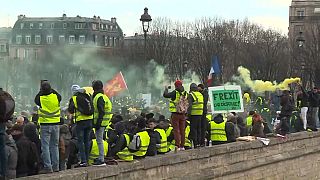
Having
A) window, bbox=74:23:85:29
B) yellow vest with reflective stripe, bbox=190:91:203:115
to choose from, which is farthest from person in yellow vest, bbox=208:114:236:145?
window, bbox=74:23:85:29

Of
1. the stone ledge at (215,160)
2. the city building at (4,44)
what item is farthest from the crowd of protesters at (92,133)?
the city building at (4,44)

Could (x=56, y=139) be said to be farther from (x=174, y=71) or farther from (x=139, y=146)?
(x=174, y=71)

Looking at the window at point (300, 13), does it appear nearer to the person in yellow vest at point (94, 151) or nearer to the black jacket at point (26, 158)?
the person in yellow vest at point (94, 151)

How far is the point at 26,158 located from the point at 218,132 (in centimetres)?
752

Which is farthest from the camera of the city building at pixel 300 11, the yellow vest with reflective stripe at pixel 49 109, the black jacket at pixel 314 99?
the city building at pixel 300 11

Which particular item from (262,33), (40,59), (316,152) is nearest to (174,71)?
(262,33)

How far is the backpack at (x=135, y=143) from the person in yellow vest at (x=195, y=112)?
2.85m

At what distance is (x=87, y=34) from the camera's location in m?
118

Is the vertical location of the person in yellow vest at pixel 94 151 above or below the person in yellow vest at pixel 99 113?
below

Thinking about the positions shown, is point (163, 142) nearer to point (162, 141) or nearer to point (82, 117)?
point (162, 141)

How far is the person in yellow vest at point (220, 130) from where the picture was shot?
1908 cm

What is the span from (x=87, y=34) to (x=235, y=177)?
328 ft

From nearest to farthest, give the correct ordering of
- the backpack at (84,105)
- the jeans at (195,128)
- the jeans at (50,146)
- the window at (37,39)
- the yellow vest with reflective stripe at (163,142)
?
the jeans at (50,146)
the backpack at (84,105)
the yellow vest with reflective stripe at (163,142)
the jeans at (195,128)
the window at (37,39)

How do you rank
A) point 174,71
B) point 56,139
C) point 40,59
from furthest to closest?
point 40,59, point 174,71, point 56,139
